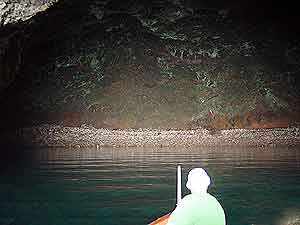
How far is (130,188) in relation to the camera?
15469mm

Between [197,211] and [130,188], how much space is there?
432 inches

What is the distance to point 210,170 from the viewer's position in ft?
66.8

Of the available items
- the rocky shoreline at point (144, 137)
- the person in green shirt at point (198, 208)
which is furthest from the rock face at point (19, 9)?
the rocky shoreline at point (144, 137)

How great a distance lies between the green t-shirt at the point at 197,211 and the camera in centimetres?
463

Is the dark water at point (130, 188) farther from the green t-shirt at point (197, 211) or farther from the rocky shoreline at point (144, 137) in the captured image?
the green t-shirt at point (197, 211)

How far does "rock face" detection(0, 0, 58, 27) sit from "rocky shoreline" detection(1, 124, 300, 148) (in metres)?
23.2

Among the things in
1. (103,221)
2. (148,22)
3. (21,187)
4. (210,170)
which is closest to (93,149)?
(148,22)

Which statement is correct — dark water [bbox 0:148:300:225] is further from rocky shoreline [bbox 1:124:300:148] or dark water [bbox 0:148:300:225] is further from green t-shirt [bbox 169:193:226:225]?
green t-shirt [bbox 169:193:226:225]

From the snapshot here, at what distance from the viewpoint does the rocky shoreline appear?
31.5 m

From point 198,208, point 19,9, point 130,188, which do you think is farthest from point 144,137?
point 198,208

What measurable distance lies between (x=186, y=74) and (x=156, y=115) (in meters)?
3.33

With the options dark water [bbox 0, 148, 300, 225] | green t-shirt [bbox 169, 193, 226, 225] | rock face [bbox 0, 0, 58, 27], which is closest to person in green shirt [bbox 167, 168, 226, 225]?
green t-shirt [bbox 169, 193, 226, 225]

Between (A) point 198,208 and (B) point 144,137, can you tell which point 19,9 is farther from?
(B) point 144,137

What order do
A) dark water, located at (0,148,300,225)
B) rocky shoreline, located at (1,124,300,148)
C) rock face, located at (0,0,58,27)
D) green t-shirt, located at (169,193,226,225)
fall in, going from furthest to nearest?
rocky shoreline, located at (1,124,300,148) → dark water, located at (0,148,300,225) → rock face, located at (0,0,58,27) → green t-shirt, located at (169,193,226,225)
